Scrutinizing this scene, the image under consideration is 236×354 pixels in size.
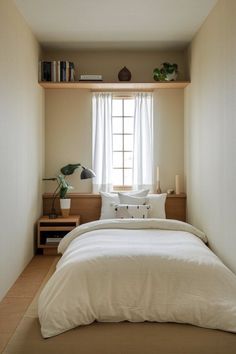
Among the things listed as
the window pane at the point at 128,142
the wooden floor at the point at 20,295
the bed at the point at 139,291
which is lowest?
the wooden floor at the point at 20,295

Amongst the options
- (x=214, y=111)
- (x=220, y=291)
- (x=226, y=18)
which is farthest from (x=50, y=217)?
(x=226, y=18)

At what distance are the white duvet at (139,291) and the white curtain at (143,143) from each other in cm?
231

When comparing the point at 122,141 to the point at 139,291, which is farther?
the point at 122,141

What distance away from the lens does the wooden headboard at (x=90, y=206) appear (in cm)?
501

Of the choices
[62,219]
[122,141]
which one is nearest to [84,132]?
[122,141]

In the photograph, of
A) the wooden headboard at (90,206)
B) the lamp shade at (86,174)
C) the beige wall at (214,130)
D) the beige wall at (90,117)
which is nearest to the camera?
the beige wall at (214,130)

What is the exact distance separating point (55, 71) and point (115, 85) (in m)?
0.78

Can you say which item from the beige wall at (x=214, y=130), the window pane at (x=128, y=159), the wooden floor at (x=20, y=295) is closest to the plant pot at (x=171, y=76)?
the beige wall at (x=214, y=130)

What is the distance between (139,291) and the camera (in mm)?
2615

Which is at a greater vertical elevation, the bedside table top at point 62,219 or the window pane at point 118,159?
the window pane at point 118,159

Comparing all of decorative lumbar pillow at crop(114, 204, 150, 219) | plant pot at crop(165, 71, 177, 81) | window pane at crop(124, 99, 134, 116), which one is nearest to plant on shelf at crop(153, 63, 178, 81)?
plant pot at crop(165, 71, 177, 81)

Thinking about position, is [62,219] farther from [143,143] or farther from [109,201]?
[143,143]

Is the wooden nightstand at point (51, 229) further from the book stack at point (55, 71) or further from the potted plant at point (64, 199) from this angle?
the book stack at point (55, 71)

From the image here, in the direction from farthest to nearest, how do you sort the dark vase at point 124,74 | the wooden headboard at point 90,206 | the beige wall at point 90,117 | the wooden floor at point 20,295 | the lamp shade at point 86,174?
the beige wall at point 90,117, the wooden headboard at point 90,206, the dark vase at point 124,74, the lamp shade at point 86,174, the wooden floor at point 20,295
